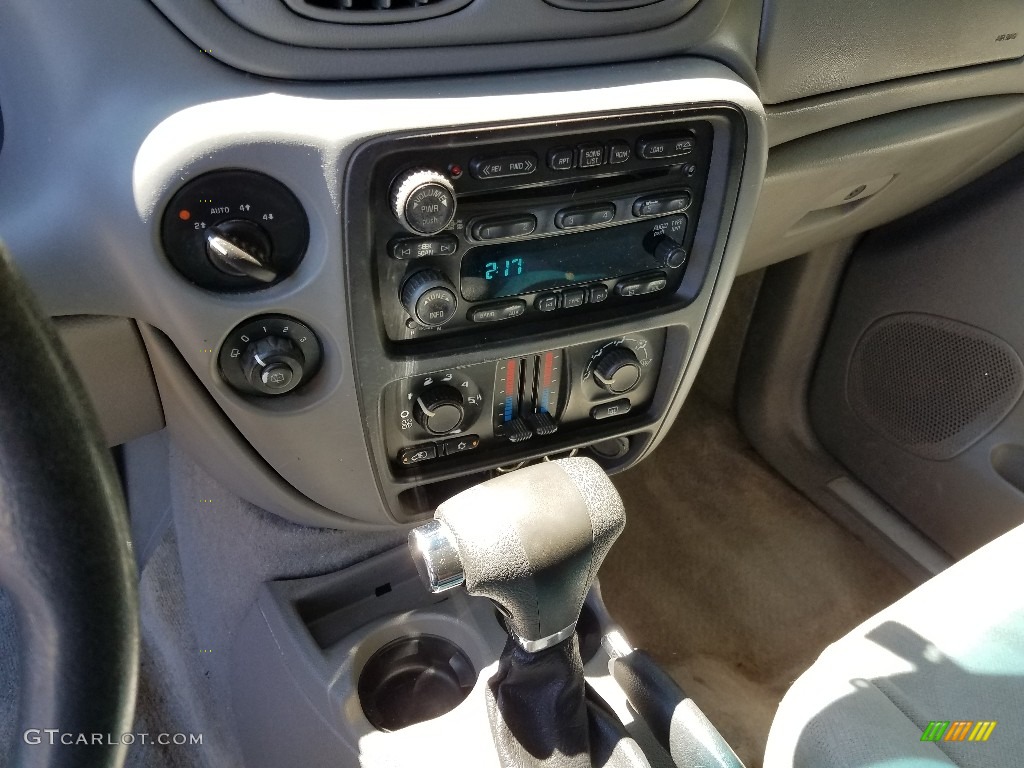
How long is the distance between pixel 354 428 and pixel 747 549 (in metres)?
1.13

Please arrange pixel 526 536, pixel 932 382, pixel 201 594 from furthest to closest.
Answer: pixel 932 382 < pixel 201 594 < pixel 526 536

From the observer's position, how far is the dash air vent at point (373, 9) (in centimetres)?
67

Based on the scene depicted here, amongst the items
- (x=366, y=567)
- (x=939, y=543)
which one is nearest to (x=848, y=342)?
(x=939, y=543)

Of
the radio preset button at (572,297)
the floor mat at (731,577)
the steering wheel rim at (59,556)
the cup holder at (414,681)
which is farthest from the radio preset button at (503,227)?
the floor mat at (731,577)

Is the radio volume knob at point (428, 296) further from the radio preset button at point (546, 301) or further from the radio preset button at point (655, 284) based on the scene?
the radio preset button at point (655, 284)

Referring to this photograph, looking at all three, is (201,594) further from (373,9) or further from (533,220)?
(373,9)

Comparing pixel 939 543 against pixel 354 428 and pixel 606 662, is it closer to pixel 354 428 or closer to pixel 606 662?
pixel 606 662

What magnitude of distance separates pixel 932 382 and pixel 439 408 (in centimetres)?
108

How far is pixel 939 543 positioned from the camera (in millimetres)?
1671

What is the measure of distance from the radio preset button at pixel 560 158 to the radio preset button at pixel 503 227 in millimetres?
53

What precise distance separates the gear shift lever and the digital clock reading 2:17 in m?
0.22

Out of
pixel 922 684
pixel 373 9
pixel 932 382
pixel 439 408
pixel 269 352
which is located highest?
pixel 373 9

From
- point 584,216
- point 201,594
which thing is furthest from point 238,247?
point 201,594

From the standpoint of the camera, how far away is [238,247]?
70 centimetres
